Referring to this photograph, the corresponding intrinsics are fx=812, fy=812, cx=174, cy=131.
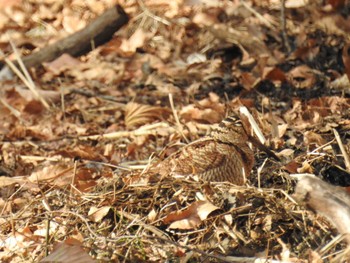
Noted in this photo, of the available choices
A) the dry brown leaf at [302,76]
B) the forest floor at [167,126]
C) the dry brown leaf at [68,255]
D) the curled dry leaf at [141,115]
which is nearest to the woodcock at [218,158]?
the forest floor at [167,126]

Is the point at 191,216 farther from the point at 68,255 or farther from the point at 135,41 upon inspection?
the point at 135,41

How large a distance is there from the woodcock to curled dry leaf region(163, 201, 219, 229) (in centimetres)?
27

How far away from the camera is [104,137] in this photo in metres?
5.82

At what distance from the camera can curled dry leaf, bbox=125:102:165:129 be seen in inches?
235

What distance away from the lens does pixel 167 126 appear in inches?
224

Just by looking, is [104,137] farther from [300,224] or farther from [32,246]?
[300,224]

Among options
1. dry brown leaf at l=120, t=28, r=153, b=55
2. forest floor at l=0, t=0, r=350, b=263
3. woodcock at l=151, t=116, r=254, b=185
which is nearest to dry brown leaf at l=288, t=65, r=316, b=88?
forest floor at l=0, t=0, r=350, b=263

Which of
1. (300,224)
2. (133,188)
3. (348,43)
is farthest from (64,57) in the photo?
(300,224)

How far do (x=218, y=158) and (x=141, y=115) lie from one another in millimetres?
2275

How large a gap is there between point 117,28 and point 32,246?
15.0ft

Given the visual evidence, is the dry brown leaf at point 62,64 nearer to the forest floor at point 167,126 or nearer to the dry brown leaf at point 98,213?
the forest floor at point 167,126

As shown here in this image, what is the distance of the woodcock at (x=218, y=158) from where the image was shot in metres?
3.75

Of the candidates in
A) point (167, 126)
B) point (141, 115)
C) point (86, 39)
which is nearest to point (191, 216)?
point (167, 126)

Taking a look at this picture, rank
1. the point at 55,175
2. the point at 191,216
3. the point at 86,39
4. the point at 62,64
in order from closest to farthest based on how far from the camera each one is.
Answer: the point at 191,216 < the point at 55,175 < the point at 62,64 < the point at 86,39
